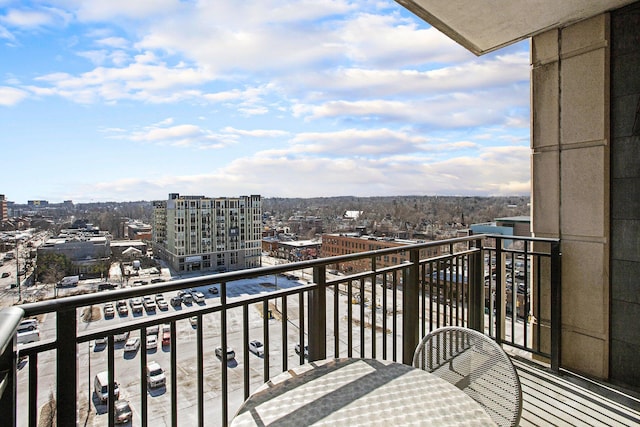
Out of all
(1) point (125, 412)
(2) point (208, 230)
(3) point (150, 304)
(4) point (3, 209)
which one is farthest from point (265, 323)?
(2) point (208, 230)

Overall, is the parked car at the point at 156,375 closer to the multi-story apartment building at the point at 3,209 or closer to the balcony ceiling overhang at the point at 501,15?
the balcony ceiling overhang at the point at 501,15

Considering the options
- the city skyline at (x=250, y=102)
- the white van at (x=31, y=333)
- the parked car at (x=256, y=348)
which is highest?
the city skyline at (x=250, y=102)

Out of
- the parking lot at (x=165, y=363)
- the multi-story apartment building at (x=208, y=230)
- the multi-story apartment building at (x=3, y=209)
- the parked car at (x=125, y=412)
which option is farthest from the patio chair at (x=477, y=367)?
the multi-story apartment building at (x=3, y=209)

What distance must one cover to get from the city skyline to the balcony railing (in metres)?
1.03

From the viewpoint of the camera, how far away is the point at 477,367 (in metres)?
1.55

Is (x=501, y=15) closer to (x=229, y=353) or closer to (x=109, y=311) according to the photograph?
(x=229, y=353)

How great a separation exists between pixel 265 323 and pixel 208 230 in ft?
31.0

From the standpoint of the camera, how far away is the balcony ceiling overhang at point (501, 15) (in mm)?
2357

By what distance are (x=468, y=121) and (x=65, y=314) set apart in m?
13.5

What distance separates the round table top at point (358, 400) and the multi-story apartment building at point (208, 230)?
7.96 m

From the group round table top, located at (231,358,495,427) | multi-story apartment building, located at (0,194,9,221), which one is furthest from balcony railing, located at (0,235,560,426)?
multi-story apartment building, located at (0,194,9,221)

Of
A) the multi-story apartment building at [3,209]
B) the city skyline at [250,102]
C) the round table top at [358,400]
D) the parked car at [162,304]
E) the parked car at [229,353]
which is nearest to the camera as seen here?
the round table top at [358,400]

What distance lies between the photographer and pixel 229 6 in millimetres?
5848

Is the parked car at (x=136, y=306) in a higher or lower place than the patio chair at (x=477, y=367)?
higher
